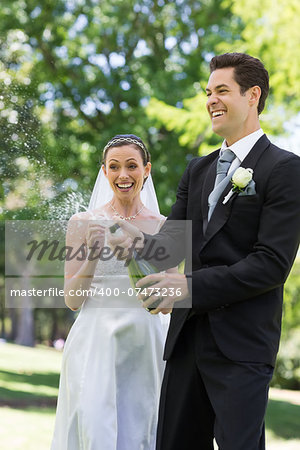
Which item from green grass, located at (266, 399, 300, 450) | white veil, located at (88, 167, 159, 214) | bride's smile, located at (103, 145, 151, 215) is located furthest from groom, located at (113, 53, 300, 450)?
green grass, located at (266, 399, 300, 450)

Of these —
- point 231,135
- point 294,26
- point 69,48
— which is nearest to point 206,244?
point 231,135

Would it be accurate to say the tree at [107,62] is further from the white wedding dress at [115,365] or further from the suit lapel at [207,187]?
the suit lapel at [207,187]

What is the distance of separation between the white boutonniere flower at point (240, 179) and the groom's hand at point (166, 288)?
41 cm

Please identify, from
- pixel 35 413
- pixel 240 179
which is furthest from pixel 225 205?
pixel 35 413

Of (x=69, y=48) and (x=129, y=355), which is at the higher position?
(x=69, y=48)

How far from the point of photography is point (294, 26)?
7.76 meters

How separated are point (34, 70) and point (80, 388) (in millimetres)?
9881

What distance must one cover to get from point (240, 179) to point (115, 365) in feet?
5.53

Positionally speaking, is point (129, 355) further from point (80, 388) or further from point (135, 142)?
point (135, 142)

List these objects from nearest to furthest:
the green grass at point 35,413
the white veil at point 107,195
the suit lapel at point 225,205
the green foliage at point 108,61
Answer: the suit lapel at point 225,205, the white veil at point 107,195, the green grass at point 35,413, the green foliage at point 108,61

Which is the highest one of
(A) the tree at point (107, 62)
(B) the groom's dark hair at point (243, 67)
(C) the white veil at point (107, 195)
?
(A) the tree at point (107, 62)

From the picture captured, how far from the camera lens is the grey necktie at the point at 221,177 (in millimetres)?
2703

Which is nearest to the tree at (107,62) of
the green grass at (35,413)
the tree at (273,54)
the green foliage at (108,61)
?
the green foliage at (108,61)

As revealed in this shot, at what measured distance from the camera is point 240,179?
2510mm
